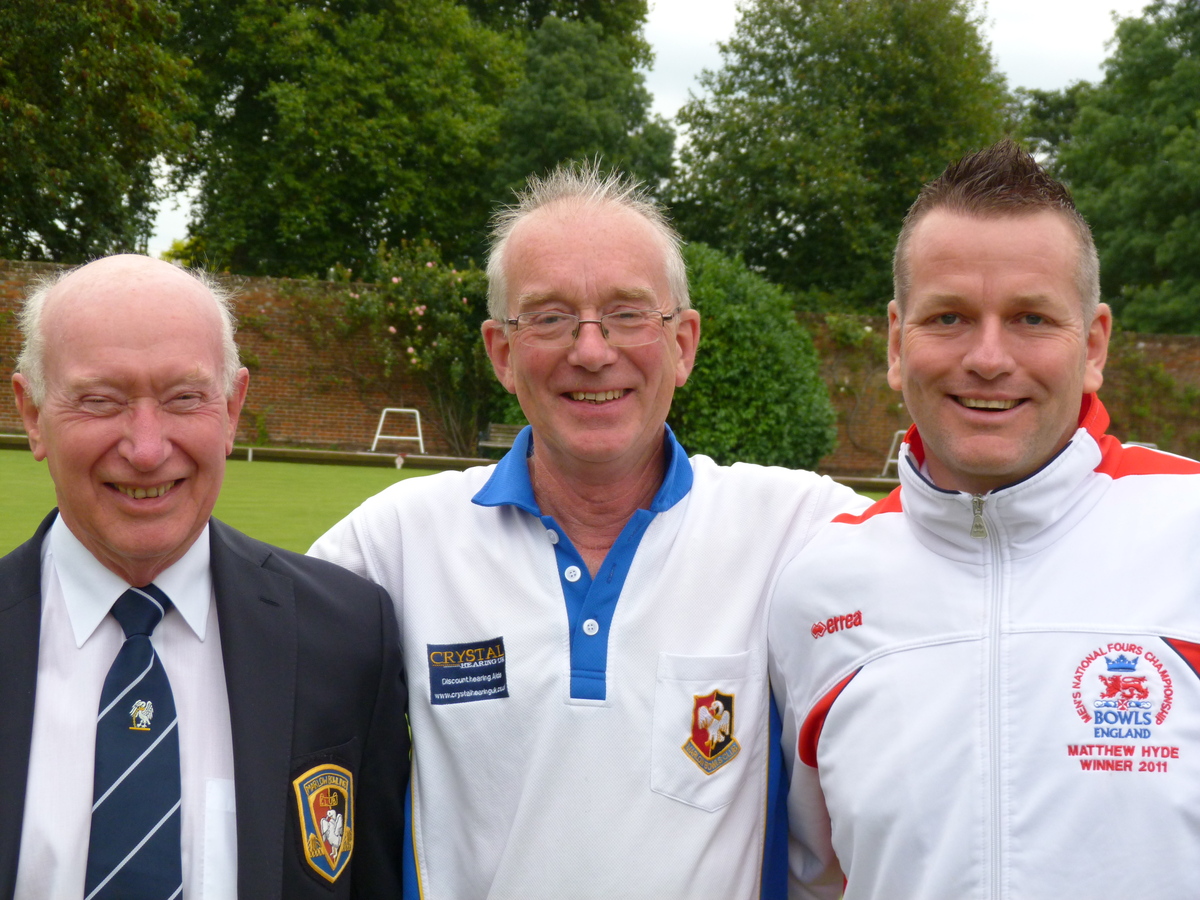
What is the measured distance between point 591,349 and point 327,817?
3.37 ft

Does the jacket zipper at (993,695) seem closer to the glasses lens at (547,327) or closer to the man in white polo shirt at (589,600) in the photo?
the man in white polo shirt at (589,600)

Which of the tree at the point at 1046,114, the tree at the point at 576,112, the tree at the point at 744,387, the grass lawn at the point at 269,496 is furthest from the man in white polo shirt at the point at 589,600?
the tree at the point at 1046,114

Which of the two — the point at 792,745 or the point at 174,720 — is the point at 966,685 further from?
the point at 174,720

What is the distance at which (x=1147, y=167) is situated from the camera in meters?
28.9

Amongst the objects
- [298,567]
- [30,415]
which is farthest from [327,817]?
[30,415]

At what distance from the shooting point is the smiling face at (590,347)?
7.86ft

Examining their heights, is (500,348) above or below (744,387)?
below

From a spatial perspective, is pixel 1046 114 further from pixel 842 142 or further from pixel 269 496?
pixel 269 496

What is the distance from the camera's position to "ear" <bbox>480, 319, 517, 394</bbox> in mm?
2553

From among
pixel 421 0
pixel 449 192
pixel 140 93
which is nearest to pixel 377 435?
pixel 140 93

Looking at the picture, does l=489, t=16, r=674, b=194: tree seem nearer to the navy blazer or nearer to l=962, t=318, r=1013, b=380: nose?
the navy blazer

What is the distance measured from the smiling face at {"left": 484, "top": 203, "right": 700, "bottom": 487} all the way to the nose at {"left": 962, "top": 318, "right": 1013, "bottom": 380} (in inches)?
26.6

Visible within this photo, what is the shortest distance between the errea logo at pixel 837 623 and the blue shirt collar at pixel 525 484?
0.43 meters

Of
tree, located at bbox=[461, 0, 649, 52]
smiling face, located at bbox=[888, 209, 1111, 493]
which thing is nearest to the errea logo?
smiling face, located at bbox=[888, 209, 1111, 493]
